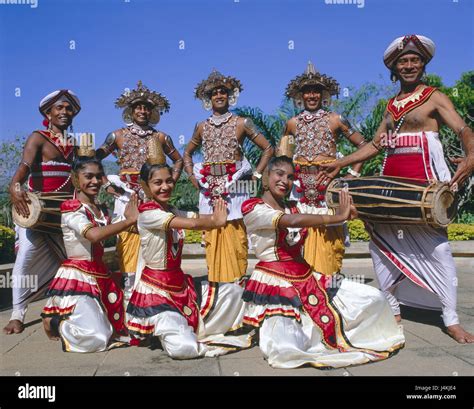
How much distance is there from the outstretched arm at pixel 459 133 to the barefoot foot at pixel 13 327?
405 cm

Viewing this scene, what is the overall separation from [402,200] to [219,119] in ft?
7.55

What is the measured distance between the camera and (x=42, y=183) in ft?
16.8

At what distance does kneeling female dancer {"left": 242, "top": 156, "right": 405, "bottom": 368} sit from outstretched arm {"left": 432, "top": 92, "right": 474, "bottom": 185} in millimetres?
1080

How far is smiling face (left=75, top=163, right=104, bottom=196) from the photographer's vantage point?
4.45m

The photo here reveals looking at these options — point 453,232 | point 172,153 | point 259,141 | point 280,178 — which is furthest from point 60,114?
point 453,232

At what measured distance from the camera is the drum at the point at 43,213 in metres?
4.72

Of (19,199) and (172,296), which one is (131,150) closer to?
(19,199)

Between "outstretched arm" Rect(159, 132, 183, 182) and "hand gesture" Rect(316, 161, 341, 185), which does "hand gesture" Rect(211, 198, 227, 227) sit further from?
"outstretched arm" Rect(159, 132, 183, 182)

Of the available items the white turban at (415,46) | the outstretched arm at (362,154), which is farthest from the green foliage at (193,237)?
the white turban at (415,46)

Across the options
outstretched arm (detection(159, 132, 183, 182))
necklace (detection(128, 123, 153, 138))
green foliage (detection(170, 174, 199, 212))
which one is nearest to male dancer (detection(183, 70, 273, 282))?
outstretched arm (detection(159, 132, 183, 182))

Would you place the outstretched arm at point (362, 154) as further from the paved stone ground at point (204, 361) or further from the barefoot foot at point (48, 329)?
the barefoot foot at point (48, 329)

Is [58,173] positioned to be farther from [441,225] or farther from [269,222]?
[441,225]

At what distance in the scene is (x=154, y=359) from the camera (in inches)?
154
